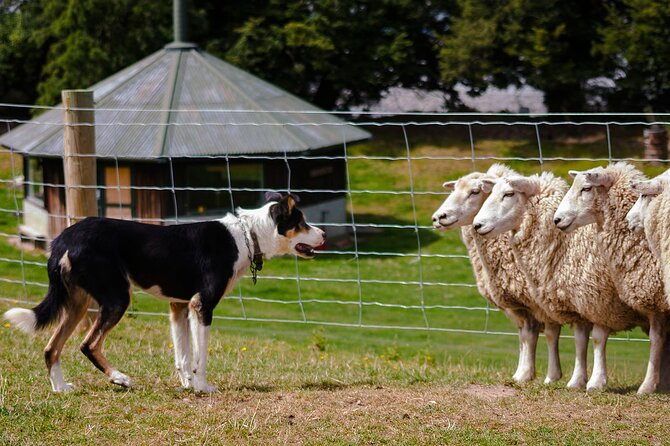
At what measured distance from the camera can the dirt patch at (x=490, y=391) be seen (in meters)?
7.16

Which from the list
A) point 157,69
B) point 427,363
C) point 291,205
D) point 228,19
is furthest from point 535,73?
point 291,205

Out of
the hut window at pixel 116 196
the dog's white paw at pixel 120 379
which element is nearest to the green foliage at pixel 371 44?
the hut window at pixel 116 196

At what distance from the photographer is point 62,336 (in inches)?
281

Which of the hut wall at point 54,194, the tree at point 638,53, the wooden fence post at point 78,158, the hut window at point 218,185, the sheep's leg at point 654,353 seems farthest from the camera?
the tree at point 638,53

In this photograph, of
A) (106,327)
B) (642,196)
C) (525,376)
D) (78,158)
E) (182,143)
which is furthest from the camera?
(182,143)

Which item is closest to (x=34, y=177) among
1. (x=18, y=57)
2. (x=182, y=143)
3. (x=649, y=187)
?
(x=182, y=143)

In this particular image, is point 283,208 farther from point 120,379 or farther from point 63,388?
point 63,388

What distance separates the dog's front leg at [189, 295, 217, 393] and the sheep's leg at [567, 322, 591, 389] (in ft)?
9.01

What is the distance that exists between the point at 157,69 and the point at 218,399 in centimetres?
1807

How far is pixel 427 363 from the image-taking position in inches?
396

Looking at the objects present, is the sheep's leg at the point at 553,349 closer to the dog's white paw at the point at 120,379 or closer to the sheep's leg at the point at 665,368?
the sheep's leg at the point at 665,368

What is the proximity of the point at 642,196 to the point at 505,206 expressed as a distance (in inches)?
42.1

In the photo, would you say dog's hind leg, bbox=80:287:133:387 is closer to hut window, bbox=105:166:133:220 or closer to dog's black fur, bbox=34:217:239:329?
dog's black fur, bbox=34:217:239:329

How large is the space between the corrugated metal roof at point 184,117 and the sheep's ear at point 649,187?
47.9ft
